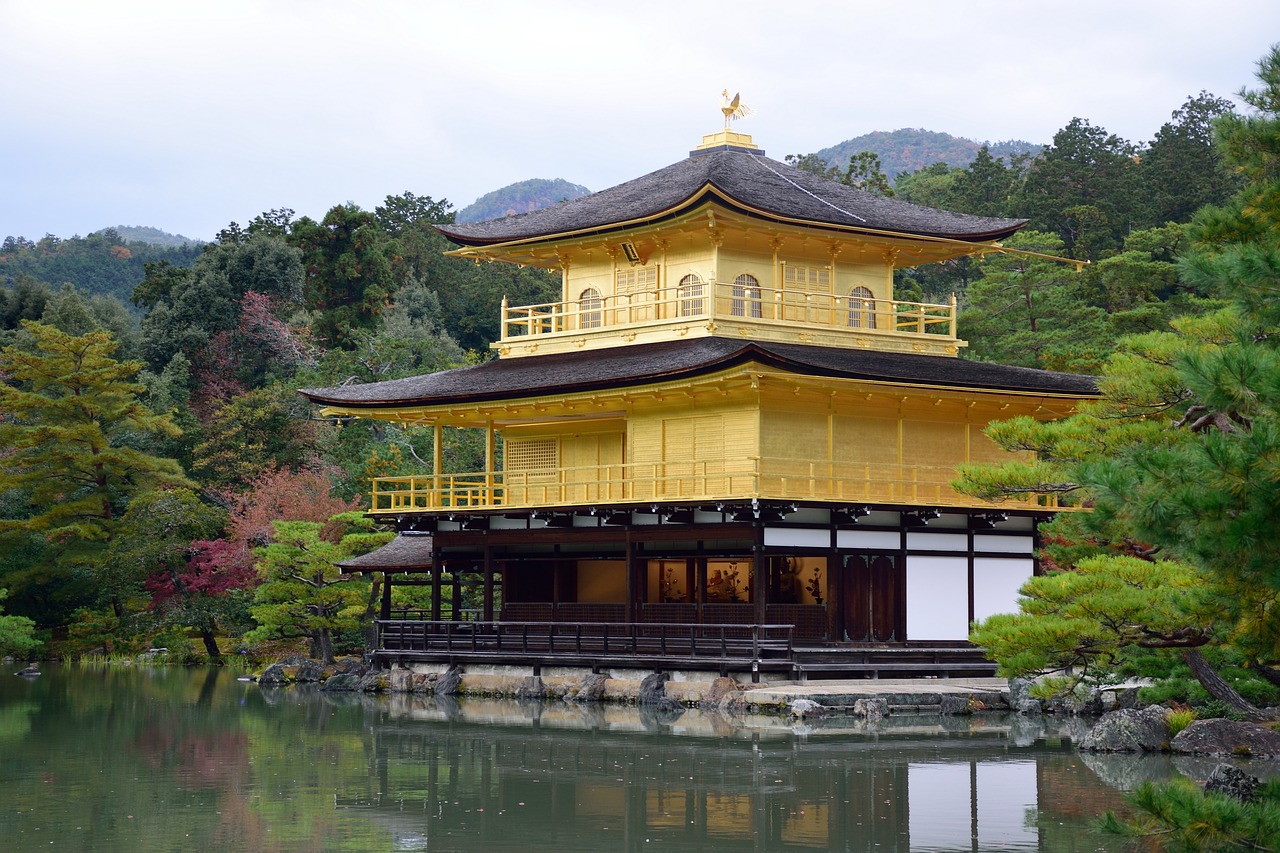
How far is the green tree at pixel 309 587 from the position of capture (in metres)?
37.9

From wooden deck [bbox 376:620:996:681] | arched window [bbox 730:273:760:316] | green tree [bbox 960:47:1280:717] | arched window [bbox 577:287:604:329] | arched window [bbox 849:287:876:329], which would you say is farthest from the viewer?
arched window [bbox 577:287:604:329]

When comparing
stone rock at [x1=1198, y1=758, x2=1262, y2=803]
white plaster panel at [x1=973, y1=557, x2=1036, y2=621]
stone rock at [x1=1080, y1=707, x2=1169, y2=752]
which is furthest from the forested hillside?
stone rock at [x1=1198, y1=758, x2=1262, y2=803]

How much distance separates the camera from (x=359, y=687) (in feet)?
115

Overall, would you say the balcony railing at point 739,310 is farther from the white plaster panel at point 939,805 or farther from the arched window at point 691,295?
the white plaster panel at point 939,805

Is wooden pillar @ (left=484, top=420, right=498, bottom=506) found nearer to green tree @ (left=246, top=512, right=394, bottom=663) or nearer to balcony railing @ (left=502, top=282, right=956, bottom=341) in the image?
balcony railing @ (left=502, top=282, right=956, bottom=341)

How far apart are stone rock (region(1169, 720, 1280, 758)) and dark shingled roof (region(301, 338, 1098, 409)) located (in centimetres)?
1055

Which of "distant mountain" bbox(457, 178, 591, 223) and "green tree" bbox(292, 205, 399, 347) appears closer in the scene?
"green tree" bbox(292, 205, 399, 347)

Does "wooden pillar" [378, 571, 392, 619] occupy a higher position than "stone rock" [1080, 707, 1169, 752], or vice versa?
"wooden pillar" [378, 571, 392, 619]

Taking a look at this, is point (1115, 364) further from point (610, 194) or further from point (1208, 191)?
point (1208, 191)

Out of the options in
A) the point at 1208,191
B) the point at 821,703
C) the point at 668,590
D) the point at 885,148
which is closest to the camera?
the point at 821,703

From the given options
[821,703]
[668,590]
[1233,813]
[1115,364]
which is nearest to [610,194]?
[668,590]

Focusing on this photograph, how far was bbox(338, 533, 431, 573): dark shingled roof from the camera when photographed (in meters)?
37.2

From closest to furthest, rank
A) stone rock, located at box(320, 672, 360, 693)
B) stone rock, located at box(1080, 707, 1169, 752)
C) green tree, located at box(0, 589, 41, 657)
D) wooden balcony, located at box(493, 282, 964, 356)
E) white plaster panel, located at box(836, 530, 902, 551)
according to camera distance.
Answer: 1. stone rock, located at box(1080, 707, 1169, 752)
2. white plaster panel, located at box(836, 530, 902, 551)
3. wooden balcony, located at box(493, 282, 964, 356)
4. stone rock, located at box(320, 672, 360, 693)
5. green tree, located at box(0, 589, 41, 657)

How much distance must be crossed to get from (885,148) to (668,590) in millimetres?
146559
